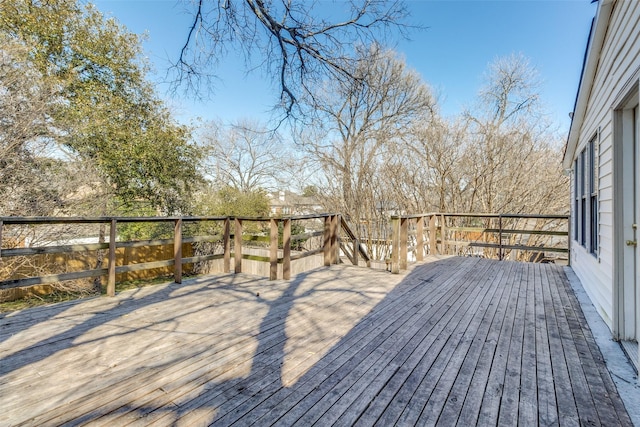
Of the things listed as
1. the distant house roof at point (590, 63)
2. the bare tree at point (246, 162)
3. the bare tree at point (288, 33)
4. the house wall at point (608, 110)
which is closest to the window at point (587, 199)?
the house wall at point (608, 110)

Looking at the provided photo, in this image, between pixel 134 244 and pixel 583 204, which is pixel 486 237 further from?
pixel 134 244

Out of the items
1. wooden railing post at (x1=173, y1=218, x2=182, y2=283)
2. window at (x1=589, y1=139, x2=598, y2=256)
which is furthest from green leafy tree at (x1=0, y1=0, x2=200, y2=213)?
window at (x1=589, y1=139, x2=598, y2=256)

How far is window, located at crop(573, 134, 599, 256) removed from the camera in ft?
12.4

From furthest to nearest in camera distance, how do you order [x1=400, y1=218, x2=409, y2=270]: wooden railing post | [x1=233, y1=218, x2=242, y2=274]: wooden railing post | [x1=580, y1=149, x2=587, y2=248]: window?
[x1=400, y1=218, x2=409, y2=270]: wooden railing post < [x1=233, y1=218, x2=242, y2=274]: wooden railing post < [x1=580, y1=149, x2=587, y2=248]: window

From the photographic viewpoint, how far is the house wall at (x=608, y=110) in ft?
7.87

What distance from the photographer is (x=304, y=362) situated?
6.97 ft

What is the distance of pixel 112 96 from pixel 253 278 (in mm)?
6695

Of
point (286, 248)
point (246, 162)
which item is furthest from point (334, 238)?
point (246, 162)

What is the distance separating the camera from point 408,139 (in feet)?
36.9

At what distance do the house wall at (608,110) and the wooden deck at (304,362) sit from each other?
40cm

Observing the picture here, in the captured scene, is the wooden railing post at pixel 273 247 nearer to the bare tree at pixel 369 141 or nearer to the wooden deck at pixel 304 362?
the wooden deck at pixel 304 362

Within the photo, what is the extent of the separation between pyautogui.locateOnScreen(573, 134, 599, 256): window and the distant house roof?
438mm

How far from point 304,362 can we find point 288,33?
3503 millimetres

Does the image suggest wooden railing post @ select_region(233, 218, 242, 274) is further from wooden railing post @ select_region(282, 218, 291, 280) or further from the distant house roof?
the distant house roof
